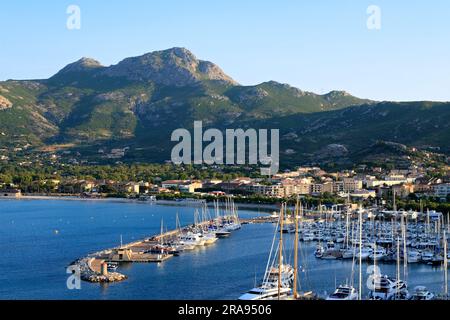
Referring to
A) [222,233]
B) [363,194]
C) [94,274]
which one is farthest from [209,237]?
[363,194]

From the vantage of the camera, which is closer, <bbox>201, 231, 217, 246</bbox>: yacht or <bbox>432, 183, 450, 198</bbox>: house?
<bbox>201, 231, 217, 246</bbox>: yacht

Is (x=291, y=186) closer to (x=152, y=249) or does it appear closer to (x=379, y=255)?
(x=152, y=249)

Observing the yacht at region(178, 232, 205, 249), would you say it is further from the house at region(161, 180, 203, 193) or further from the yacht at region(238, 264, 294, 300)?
the house at region(161, 180, 203, 193)

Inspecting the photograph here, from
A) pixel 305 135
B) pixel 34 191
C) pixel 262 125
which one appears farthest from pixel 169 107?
pixel 34 191

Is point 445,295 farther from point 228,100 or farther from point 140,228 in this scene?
point 228,100

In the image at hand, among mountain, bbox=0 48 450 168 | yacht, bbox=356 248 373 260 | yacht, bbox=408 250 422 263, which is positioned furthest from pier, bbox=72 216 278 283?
mountain, bbox=0 48 450 168
